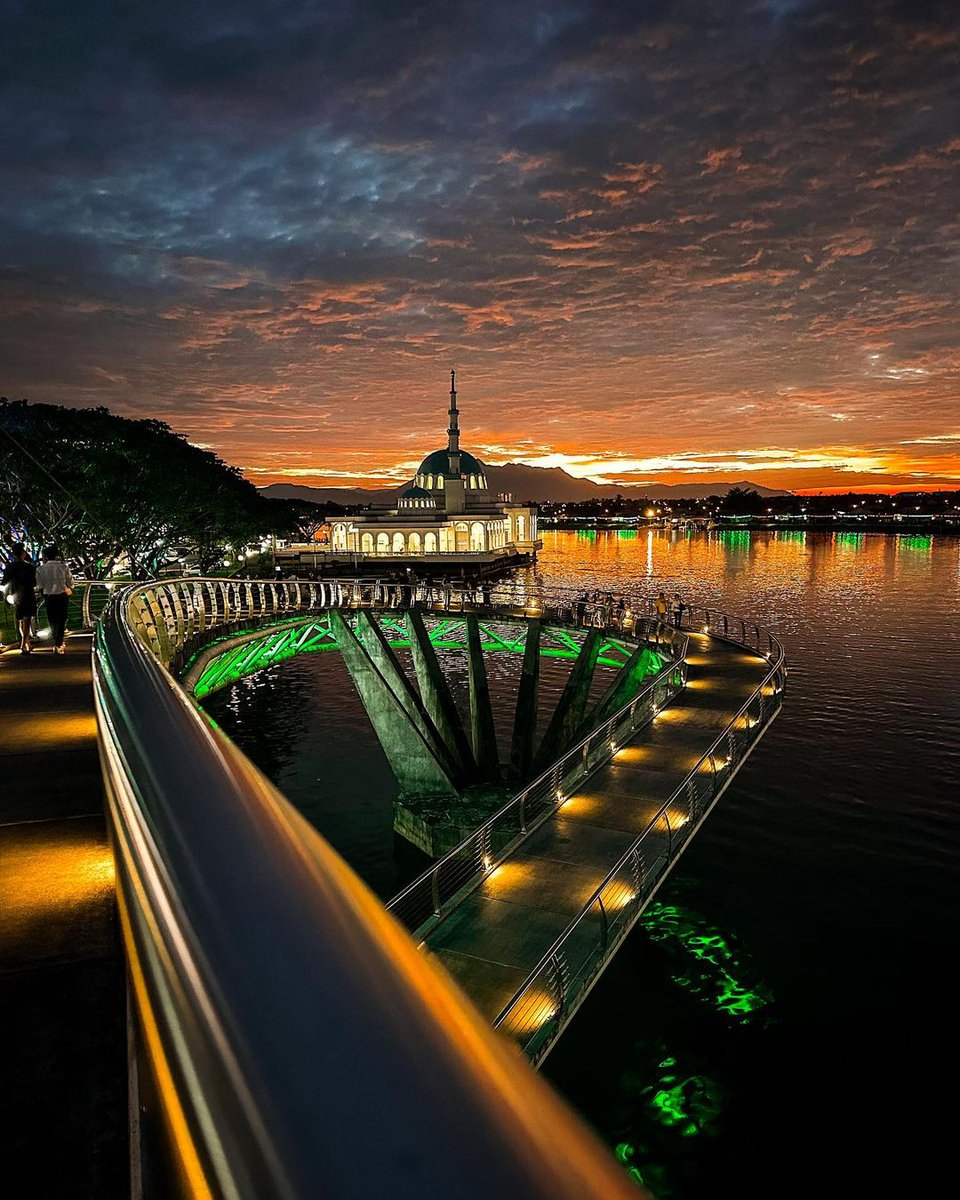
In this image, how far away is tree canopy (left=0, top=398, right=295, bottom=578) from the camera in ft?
139

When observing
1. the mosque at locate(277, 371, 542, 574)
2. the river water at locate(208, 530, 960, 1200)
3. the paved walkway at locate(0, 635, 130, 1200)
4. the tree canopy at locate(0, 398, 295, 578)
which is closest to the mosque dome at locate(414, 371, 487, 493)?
the mosque at locate(277, 371, 542, 574)

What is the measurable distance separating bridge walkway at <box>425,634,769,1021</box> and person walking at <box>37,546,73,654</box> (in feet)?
23.0

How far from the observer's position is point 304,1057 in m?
0.87

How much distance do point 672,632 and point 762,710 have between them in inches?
352

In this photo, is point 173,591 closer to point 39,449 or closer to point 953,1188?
point 953,1188

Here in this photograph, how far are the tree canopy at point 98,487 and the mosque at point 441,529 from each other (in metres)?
43.1

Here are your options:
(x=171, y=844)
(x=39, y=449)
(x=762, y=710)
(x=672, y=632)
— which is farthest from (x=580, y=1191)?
(x=39, y=449)

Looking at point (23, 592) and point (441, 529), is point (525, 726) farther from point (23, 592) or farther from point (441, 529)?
point (441, 529)

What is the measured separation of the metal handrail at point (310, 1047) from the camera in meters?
0.75

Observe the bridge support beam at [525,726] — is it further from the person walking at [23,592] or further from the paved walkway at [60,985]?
the paved walkway at [60,985]

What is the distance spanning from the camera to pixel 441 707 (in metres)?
24.7

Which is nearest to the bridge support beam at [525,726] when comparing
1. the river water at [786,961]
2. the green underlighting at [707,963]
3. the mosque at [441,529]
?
the river water at [786,961]

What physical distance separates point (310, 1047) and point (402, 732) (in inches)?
881

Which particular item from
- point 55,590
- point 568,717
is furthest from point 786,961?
point 55,590
